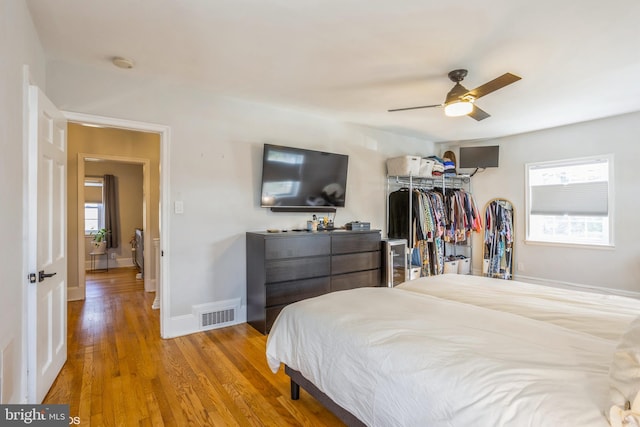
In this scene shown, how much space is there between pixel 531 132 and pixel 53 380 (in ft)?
20.6

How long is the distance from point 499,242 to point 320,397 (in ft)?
15.1

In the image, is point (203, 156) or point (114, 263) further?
point (114, 263)

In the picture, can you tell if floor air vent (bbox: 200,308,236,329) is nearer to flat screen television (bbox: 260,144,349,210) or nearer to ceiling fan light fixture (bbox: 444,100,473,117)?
flat screen television (bbox: 260,144,349,210)

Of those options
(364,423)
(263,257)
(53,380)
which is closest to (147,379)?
(53,380)

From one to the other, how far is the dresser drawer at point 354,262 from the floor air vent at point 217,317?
1227mm

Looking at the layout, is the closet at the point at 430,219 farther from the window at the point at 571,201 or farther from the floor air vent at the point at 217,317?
the floor air vent at the point at 217,317

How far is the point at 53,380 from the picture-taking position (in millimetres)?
2242

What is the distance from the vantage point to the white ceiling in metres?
1.96

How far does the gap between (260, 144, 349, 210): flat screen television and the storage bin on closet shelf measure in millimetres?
A: 918

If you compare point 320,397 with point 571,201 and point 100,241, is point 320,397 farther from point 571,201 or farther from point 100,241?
point 100,241

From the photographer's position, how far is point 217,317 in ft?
11.3

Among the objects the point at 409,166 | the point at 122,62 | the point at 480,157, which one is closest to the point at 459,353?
the point at 122,62

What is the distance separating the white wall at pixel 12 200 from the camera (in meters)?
1.49

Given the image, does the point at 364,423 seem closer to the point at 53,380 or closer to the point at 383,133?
the point at 53,380
